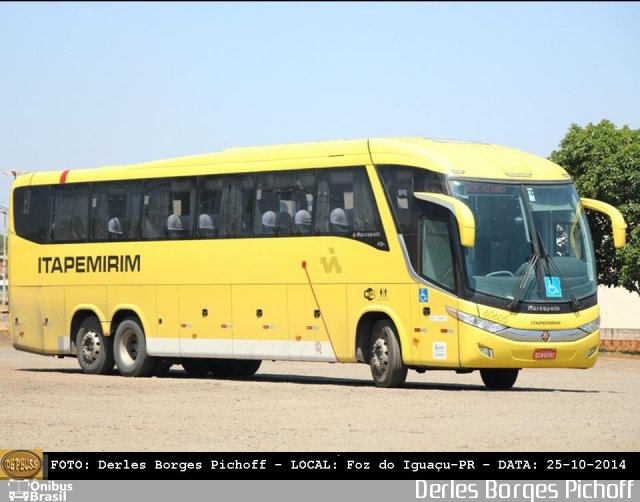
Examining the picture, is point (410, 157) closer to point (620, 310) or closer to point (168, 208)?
point (168, 208)

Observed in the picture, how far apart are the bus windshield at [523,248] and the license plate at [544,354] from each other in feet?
2.44

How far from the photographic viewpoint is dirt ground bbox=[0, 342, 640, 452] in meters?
16.4

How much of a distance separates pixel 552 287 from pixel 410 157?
296 centimetres

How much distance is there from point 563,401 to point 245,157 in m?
8.34

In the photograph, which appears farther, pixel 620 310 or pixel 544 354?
pixel 620 310

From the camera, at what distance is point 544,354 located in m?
24.0

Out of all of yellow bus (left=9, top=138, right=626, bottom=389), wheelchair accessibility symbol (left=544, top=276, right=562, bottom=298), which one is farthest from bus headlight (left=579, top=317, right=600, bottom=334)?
wheelchair accessibility symbol (left=544, top=276, right=562, bottom=298)

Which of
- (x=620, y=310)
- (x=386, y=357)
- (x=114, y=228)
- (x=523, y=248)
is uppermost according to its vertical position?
(x=114, y=228)

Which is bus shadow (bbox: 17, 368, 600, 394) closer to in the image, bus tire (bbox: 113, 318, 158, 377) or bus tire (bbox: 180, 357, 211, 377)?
bus tire (bbox: 180, 357, 211, 377)

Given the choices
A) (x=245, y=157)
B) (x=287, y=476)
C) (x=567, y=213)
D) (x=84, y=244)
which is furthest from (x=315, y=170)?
(x=287, y=476)

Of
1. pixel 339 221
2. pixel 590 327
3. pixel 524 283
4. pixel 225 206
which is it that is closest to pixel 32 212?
pixel 225 206

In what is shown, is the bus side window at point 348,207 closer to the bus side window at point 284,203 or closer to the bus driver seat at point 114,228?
the bus side window at point 284,203

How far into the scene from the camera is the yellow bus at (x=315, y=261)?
79.3ft

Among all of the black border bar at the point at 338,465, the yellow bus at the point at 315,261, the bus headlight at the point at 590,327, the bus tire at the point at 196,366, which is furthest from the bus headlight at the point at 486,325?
the black border bar at the point at 338,465
